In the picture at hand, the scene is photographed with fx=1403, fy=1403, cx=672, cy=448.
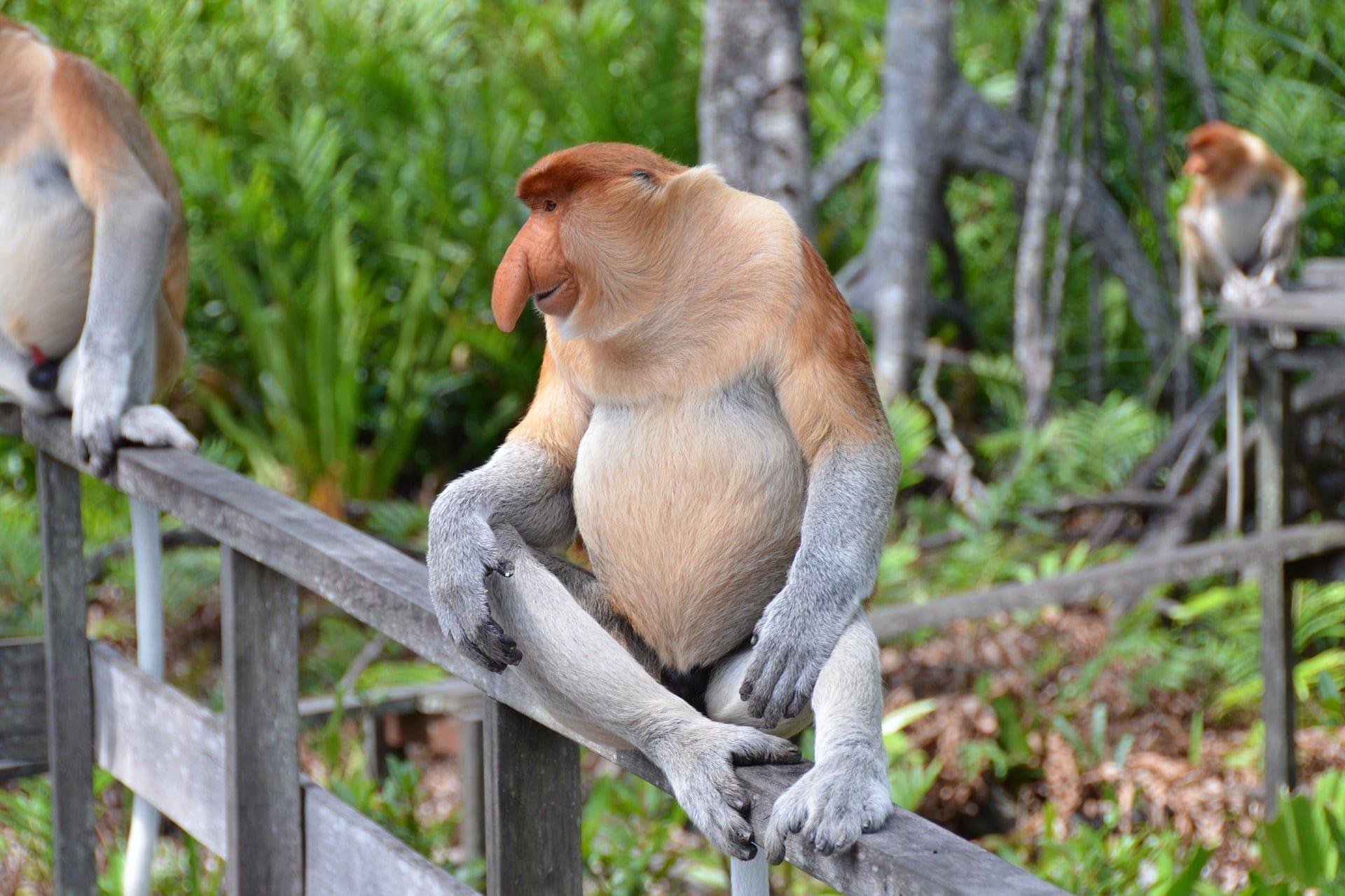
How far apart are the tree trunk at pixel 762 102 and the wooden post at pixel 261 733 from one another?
2.57m

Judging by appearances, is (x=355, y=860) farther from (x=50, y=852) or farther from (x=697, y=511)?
(x=50, y=852)

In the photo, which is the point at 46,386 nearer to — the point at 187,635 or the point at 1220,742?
the point at 187,635

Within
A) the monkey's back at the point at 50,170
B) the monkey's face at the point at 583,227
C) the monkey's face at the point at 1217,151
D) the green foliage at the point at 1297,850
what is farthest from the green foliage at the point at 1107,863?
the monkey's face at the point at 1217,151

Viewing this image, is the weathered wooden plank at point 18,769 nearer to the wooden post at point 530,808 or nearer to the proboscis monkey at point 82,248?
the proboscis monkey at point 82,248

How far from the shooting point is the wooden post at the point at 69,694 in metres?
2.32

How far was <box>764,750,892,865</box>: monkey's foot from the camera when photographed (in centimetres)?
104

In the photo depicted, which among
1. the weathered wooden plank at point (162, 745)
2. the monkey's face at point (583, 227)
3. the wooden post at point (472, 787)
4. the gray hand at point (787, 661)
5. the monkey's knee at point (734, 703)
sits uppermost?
the monkey's face at point (583, 227)

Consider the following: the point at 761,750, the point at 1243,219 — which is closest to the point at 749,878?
the point at 761,750

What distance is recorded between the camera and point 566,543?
5.56 feet

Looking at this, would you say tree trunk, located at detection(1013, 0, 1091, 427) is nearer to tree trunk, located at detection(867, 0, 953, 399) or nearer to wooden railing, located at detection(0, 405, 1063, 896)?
tree trunk, located at detection(867, 0, 953, 399)

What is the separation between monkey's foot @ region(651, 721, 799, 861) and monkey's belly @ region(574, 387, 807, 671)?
8.2 inches

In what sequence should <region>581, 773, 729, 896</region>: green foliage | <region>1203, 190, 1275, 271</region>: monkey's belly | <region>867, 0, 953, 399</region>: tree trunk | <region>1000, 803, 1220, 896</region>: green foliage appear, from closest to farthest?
<region>1000, 803, 1220, 896</region>: green foliage < <region>581, 773, 729, 896</region>: green foliage < <region>867, 0, 953, 399</region>: tree trunk < <region>1203, 190, 1275, 271</region>: monkey's belly

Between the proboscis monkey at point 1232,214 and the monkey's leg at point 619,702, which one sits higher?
the monkey's leg at point 619,702

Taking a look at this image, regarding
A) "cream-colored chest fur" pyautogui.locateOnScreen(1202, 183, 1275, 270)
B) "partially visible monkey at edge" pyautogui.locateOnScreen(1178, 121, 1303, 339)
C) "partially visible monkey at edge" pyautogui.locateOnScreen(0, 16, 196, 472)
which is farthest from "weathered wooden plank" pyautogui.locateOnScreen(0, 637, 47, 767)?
"cream-colored chest fur" pyautogui.locateOnScreen(1202, 183, 1275, 270)
